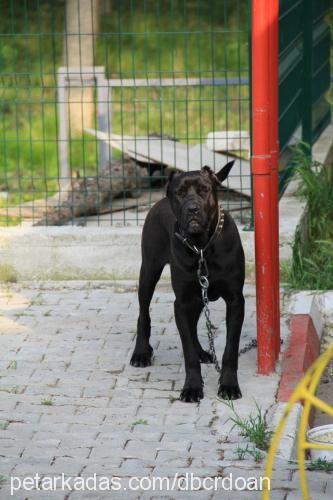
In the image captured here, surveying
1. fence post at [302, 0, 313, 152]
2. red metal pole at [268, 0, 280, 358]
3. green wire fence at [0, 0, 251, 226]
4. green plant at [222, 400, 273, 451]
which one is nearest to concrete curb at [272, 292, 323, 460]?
green plant at [222, 400, 273, 451]

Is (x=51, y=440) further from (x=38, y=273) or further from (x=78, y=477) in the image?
(x=38, y=273)

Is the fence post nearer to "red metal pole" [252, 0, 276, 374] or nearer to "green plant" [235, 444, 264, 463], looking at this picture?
"red metal pole" [252, 0, 276, 374]

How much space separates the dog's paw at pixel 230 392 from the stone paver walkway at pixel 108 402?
41 mm

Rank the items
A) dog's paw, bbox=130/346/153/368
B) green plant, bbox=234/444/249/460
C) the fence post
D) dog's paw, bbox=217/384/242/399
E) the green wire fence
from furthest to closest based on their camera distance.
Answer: the fence post < the green wire fence < dog's paw, bbox=130/346/153/368 < dog's paw, bbox=217/384/242/399 < green plant, bbox=234/444/249/460

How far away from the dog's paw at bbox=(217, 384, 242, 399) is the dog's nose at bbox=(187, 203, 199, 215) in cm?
92

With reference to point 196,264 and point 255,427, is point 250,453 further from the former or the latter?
point 196,264

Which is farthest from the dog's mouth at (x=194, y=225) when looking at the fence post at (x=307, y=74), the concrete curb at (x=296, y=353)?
the fence post at (x=307, y=74)

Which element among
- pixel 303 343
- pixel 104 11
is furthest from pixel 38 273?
pixel 104 11

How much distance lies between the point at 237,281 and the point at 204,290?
19 cm

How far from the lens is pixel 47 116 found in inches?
594

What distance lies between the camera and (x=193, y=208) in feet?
17.4

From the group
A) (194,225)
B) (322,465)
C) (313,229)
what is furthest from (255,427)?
(313,229)

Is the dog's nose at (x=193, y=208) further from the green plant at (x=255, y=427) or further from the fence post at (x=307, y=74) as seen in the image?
the fence post at (x=307, y=74)

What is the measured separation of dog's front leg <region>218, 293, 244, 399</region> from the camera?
5543 millimetres
